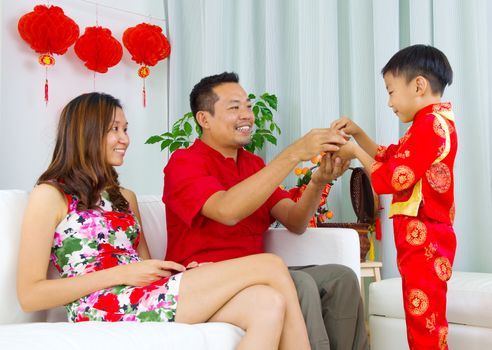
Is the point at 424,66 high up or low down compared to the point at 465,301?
up

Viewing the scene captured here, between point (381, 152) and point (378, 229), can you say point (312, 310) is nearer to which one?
point (381, 152)

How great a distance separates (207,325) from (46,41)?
2.40 meters

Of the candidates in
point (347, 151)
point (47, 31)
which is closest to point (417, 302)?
point (347, 151)

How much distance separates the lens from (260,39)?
355 cm

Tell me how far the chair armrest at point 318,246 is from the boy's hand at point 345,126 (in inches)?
11.9

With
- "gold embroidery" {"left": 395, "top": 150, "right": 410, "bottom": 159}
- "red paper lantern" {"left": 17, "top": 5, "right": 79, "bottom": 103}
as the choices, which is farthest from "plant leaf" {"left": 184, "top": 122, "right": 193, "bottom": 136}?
"gold embroidery" {"left": 395, "top": 150, "right": 410, "bottom": 159}

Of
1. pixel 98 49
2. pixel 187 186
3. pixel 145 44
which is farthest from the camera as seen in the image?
pixel 145 44

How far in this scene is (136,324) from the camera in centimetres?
137

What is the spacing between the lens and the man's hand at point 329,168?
1884 mm

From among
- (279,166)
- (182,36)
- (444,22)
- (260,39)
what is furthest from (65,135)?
(182,36)

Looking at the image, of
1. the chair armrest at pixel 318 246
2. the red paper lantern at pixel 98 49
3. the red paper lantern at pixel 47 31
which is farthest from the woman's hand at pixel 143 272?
the red paper lantern at pixel 98 49

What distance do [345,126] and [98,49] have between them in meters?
2.07

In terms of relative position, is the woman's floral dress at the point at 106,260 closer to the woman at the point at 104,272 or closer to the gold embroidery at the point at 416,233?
the woman at the point at 104,272

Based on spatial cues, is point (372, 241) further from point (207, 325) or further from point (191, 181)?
point (207, 325)
